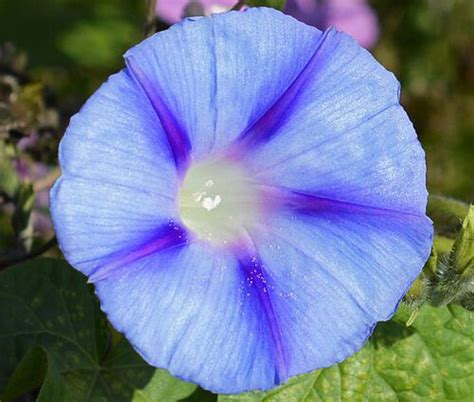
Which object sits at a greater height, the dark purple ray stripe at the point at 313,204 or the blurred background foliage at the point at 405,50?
the dark purple ray stripe at the point at 313,204

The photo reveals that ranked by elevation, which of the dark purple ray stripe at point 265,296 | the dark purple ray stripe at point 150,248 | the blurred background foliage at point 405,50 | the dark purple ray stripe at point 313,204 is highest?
the dark purple ray stripe at point 150,248

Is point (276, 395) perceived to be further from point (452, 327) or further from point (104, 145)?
point (104, 145)

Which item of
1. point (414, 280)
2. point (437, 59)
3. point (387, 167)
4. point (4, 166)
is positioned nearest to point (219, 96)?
point (387, 167)

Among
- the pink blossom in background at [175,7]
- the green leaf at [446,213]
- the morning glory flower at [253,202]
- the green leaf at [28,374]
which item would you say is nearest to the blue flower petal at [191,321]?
the morning glory flower at [253,202]

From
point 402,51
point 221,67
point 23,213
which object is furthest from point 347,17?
point 221,67

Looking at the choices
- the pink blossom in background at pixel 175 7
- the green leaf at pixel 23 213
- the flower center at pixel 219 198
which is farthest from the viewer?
the pink blossom in background at pixel 175 7

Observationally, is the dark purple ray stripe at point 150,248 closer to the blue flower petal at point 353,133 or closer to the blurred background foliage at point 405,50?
the blue flower petal at point 353,133

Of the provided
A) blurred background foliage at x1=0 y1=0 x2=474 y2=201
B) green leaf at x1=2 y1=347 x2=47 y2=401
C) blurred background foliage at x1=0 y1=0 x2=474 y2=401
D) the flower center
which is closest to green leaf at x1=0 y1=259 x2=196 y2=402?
green leaf at x1=2 y1=347 x2=47 y2=401
